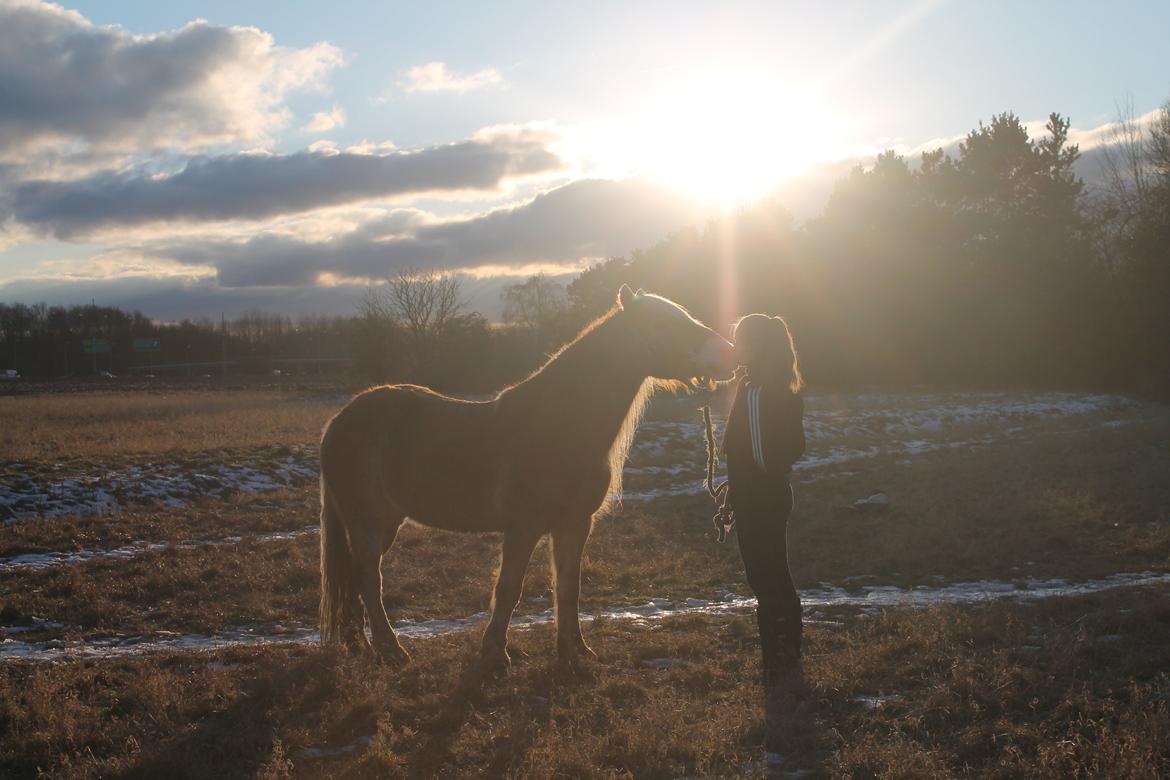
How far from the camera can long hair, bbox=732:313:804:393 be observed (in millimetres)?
5957

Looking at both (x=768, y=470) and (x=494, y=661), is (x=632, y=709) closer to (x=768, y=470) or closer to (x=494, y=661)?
(x=494, y=661)

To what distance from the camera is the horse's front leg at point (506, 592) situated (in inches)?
239

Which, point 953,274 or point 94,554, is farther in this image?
point 953,274

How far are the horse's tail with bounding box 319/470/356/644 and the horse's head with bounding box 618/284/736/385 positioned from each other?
2.96m

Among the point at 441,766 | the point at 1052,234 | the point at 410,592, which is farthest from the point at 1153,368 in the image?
the point at 441,766

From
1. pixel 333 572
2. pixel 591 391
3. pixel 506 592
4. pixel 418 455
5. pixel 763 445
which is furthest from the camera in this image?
pixel 333 572

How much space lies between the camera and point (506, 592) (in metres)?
6.11

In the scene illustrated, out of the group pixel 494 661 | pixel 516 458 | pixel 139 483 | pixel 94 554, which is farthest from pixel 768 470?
pixel 139 483

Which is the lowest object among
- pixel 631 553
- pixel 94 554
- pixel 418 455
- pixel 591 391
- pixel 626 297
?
pixel 631 553

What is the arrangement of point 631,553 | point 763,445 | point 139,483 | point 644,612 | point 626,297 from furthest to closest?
point 139,483 < point 631,553 < point 644,612 < point 626,297 < point 763,445

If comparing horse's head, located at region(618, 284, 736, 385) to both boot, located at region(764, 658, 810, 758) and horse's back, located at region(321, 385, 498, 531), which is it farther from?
boot, located at region(764, 658, 810, 758)

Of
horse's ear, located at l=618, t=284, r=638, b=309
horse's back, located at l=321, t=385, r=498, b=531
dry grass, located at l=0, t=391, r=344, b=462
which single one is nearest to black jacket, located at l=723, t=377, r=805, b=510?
horse's ear, located at l=618, t=284, r=638, b=309

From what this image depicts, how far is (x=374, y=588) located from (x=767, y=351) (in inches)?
144

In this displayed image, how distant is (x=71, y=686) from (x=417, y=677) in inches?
92.6
